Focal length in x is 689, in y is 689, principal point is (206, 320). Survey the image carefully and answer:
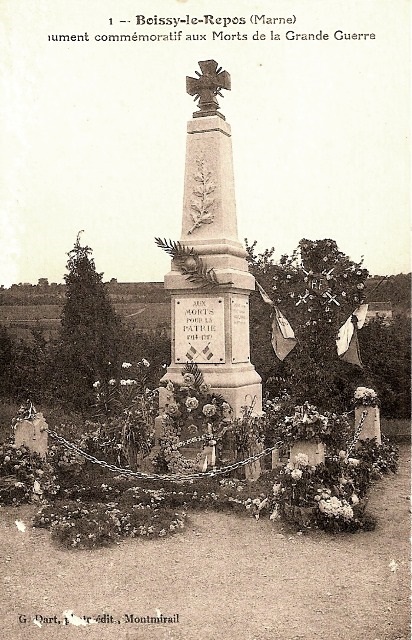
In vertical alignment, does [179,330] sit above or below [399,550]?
above

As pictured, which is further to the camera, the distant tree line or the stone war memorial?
the distant tree line

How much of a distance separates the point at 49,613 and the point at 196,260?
5413mm

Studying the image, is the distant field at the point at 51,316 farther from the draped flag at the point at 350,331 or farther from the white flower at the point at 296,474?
the white flower at the point at 296,474

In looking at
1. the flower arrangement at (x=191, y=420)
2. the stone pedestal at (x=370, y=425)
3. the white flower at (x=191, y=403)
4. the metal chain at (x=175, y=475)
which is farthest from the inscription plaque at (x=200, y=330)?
the stone pedestal at (x=370, y=425)

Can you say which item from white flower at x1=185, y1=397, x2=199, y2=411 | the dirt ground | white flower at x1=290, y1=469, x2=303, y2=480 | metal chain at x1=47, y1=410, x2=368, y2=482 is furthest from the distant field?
the dirt ground

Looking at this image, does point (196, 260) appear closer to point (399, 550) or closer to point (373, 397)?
point (373, 397)

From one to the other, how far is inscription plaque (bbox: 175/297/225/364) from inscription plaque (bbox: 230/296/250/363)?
0.18m

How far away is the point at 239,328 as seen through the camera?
932 cm

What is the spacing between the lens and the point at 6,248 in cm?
879

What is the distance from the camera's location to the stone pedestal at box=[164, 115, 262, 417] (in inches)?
355

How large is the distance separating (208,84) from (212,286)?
2.87m

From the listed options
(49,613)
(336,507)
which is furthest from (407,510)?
(49,613)

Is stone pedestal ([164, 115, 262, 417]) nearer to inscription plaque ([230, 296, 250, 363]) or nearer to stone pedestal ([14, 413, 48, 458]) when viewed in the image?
inscription plaque ([230, 296, 250, 363])

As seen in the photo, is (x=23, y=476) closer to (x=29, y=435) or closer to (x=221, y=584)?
(x=29, y=435)
